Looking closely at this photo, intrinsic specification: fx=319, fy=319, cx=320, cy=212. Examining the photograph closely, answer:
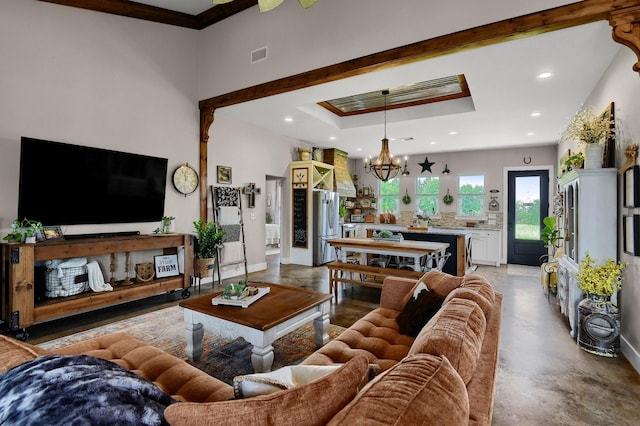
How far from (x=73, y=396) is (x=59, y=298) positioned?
3.51 meters

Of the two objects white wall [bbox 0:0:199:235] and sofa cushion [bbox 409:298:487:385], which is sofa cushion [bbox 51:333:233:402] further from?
white wall [bbox 0:0:199:235]

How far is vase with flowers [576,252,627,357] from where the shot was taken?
9.50 ft

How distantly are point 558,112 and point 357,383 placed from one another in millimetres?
5912

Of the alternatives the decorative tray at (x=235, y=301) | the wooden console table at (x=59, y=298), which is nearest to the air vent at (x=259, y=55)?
the wooden console table at (x=59, y=298)

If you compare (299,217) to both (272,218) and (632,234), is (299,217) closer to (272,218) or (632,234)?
(272,218)

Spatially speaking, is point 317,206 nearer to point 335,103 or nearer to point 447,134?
point 335,103

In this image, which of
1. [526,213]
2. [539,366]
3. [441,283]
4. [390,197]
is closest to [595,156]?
[539,366]

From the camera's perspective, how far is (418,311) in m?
2.25

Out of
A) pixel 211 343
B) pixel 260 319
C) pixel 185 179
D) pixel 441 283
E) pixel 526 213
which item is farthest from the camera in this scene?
pixel 526 213

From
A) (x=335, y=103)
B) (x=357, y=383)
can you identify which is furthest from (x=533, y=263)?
(x=357, y=383)

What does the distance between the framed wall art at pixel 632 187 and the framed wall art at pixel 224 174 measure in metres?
5.40

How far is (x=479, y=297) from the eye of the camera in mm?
1773

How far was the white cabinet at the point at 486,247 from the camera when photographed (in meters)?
7.48

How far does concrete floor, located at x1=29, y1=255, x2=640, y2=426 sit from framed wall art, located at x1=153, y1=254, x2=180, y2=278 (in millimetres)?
360
